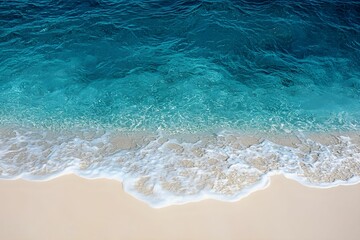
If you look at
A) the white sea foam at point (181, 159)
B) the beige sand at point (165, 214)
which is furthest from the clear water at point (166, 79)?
the beige sand at point (165, 214)

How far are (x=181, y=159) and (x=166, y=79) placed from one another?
413 centimetres

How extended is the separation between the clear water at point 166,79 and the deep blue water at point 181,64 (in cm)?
5

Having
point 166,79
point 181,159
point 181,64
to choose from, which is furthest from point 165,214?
point 181,64

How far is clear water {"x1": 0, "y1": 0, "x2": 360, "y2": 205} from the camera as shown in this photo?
375 inches

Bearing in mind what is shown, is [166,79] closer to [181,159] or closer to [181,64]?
[181,64]

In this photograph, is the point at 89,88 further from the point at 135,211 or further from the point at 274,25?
the point at 274,25

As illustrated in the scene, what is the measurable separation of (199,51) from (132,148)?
591 centimetres

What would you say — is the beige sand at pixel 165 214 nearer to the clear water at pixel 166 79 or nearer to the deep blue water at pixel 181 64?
the clear water at pixel 166 79

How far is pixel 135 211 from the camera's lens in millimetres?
7730

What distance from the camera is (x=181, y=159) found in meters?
9.30

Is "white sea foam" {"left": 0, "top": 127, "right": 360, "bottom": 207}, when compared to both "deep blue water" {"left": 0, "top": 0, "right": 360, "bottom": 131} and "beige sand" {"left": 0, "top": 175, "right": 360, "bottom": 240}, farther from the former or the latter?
"deep blue water" {"left": 0, "top": 0, "right": 360, "bottom": 131}

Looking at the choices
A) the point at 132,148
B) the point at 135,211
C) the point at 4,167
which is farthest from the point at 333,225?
the point at 4,167

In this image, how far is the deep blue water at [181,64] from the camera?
11062 millimetres

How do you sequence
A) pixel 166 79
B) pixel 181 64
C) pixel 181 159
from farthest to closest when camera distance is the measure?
pixel 181 64
pixel 166 79
pixel 181 159
